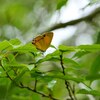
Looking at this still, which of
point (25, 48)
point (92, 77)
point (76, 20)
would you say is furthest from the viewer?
point (76, 20)

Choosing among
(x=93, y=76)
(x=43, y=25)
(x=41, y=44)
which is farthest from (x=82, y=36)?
(x=41, y=44)

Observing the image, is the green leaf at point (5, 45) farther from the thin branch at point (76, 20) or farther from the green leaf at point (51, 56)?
the thin branch at point (76, 20)

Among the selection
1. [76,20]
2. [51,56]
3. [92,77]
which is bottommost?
[76,20]

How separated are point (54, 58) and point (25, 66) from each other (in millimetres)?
80

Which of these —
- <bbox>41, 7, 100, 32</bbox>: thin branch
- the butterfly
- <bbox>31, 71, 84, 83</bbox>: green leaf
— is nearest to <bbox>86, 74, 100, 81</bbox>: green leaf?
<bbox>31, 71, 84, 83</bbox>: green leaf

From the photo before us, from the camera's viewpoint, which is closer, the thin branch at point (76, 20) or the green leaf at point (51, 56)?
the green leaf at point (51, 56)

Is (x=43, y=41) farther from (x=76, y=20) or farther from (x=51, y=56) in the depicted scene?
(x=76, y=20)

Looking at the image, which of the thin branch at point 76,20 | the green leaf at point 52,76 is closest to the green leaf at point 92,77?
the green leaf at point 52,76

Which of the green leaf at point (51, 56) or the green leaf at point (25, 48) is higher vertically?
the green leaf at point (25, 48)

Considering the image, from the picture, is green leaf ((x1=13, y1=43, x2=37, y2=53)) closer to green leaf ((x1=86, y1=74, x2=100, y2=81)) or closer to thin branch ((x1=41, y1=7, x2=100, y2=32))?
green leaf ((x1=86, y1=74, x2=100, y2=81))

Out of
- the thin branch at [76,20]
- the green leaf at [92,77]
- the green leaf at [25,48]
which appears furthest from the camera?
the thin branch at [76,20]

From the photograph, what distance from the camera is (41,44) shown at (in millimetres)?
952

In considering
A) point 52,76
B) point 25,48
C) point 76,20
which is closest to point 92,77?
point 52,76

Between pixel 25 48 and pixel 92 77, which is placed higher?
pixel 25 48
